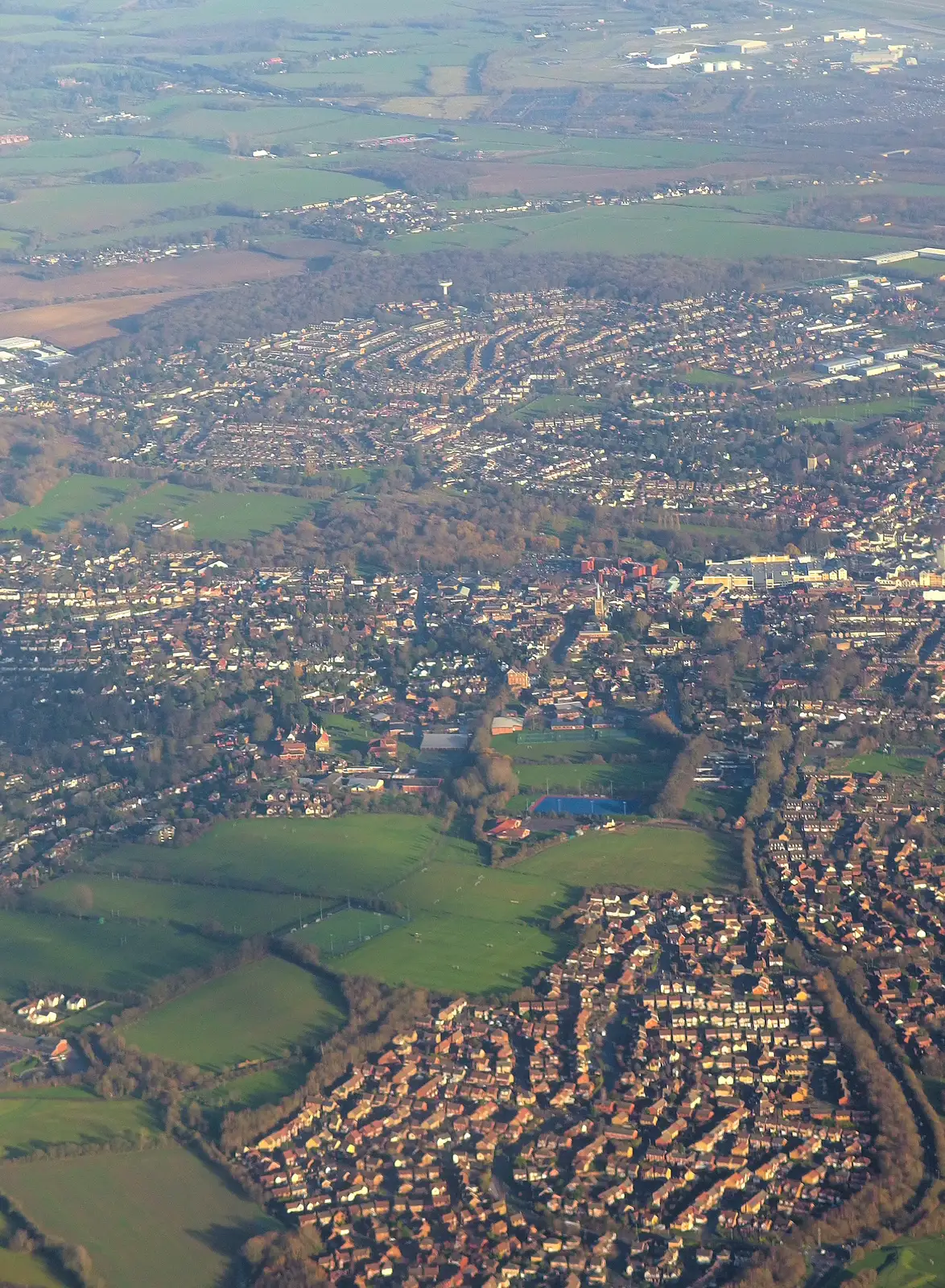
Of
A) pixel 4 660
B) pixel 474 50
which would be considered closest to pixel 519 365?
pixel 4 660

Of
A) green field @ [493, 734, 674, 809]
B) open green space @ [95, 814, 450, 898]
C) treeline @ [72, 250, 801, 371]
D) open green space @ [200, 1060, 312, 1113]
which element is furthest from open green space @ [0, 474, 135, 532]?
open green space @ [200, 1060, 312, 1113]

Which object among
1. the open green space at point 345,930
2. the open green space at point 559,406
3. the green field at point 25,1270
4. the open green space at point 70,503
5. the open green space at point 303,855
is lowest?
the green field at point 25,1270

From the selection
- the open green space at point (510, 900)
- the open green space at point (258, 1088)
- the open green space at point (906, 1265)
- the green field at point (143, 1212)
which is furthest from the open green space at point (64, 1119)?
the open green space at point (906, 1265)

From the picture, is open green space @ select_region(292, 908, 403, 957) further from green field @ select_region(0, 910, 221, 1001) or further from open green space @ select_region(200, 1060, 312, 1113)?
open green space @ select_region(200, 1060, 312, 1113)

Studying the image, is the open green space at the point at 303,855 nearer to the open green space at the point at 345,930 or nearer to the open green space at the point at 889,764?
the open green space at the point at 345,930

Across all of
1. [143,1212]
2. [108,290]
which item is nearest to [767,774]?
[143,1212]
